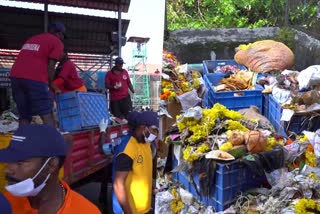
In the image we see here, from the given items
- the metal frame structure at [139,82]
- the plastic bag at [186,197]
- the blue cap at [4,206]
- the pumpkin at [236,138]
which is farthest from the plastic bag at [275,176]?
the blue cap at [4,206]

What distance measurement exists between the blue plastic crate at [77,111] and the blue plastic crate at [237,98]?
2.65 meters

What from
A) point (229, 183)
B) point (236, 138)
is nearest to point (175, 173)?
point (236, 138)

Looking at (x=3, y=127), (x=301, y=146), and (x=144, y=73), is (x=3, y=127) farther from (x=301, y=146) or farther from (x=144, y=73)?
(x=301, y=146)

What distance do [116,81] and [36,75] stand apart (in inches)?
94.4

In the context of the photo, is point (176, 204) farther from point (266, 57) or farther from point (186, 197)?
point (266, 57)

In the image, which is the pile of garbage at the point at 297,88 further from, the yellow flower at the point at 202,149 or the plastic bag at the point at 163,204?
the plastic bag at the point at 163,204

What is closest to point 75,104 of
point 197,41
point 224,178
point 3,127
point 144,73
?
A: point 3,127

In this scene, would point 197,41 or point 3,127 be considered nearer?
point 3,127

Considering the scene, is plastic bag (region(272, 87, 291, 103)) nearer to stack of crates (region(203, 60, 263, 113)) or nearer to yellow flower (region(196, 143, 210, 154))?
stack of crates (region(203, 60, 263, 113))

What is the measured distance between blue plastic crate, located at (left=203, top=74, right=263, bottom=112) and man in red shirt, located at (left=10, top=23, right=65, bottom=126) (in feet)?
9.81

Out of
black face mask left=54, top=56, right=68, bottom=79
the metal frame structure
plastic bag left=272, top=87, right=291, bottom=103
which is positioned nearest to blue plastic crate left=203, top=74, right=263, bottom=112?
plastic bag left=272, top=87, right=291, bottom=103

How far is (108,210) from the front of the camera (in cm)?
461

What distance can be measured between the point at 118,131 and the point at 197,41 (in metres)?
5.45

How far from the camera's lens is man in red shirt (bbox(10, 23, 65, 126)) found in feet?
13.5
